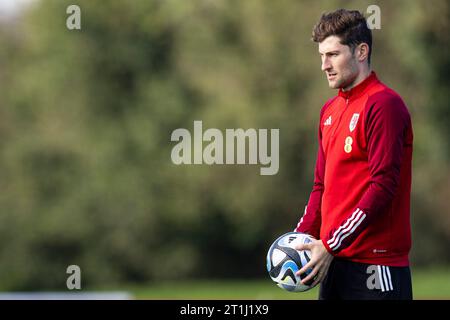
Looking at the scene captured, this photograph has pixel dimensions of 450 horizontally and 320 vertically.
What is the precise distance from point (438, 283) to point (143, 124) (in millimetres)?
11474

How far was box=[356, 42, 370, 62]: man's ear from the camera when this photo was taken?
426 centimetres

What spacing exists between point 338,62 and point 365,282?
1.14 m

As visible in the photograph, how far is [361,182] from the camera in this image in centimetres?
419

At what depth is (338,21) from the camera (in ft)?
13.9

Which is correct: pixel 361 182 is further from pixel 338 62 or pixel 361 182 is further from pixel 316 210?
pixel 338 62

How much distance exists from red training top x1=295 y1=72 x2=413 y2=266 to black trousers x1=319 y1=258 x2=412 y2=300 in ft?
0.14

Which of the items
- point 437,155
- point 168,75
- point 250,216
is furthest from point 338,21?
point 168,75

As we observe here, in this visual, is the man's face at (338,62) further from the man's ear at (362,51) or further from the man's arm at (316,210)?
the man's arm at (316,210)

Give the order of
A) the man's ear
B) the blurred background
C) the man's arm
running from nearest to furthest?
the man's ear, the man's arm, the blurred background

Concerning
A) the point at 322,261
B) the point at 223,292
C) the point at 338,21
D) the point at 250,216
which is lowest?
the point at 223,292

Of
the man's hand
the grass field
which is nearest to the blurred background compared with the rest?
the grass field

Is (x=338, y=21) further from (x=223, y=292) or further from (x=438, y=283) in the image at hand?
(x=223, y=292)

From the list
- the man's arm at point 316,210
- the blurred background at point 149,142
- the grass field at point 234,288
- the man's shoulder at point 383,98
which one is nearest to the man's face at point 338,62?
the man's shoulder at point 383,98

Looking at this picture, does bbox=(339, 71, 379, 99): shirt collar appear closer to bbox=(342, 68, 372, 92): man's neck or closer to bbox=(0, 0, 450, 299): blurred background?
bbox=(342, 68, 372, 92): man's neck
